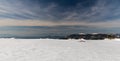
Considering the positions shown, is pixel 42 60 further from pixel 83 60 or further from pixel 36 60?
pixel 83 60

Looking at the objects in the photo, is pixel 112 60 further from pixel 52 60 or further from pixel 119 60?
pixel 52 60

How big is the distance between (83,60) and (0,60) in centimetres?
257

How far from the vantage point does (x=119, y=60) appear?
205 inches

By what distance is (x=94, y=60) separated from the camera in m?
5.17

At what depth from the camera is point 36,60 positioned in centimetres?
521

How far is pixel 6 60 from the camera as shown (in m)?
5.07

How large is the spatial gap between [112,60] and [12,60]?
3.14m

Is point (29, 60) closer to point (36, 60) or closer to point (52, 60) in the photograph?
point (36, 60)

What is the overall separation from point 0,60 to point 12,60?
0.37 m

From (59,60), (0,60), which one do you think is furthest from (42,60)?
(0,60)

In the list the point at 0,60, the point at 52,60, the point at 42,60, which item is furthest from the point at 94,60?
the point at 0,60

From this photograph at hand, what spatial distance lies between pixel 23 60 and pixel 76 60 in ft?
5.42

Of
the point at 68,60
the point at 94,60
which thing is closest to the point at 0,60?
the point at 68,60

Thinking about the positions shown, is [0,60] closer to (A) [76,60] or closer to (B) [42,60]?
(B) [42,60]
